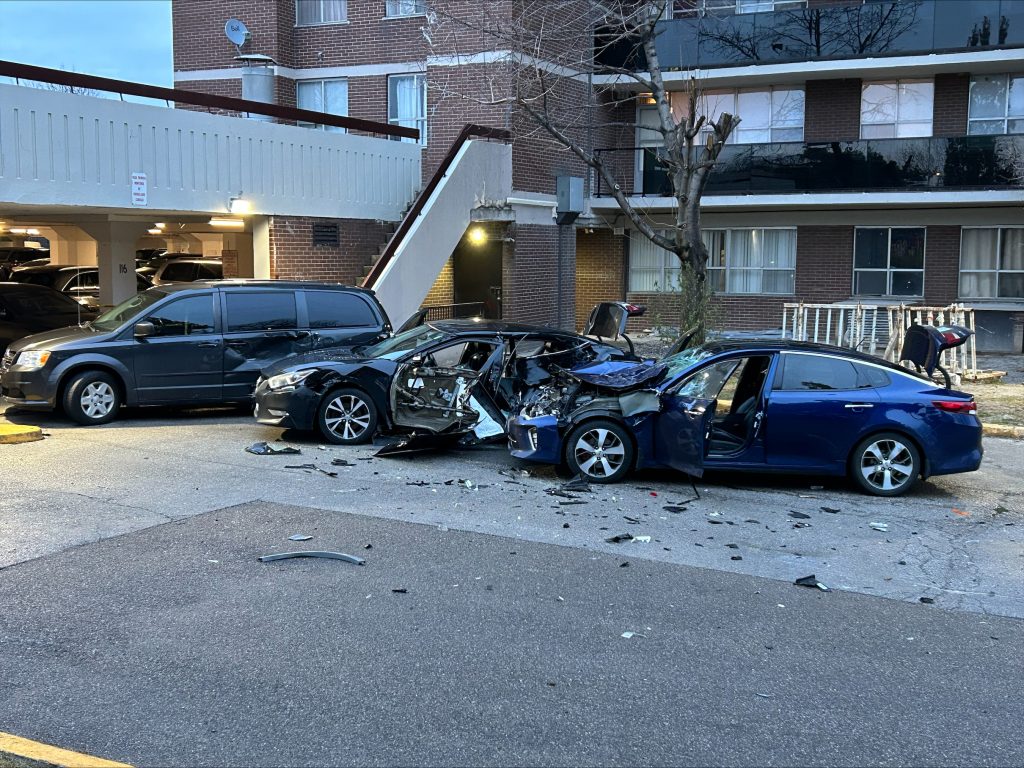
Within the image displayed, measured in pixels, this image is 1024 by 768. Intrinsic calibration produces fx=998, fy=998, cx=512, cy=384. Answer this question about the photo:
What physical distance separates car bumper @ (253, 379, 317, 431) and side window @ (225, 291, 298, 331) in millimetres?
2175

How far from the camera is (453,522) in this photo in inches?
325

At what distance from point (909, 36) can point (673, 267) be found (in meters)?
7.70

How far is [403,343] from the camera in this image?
11836 mm

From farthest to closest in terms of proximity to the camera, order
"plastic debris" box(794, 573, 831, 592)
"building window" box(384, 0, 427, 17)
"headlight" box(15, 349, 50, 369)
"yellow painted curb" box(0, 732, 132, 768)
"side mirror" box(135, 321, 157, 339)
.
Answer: "building window" box(384, 0, 427, 17)
"side mirror" box(135, 321, 157, 339)
"headlight" box(15, 349, 50, 369)
"plastic debris" box(794, 573, 831, 592)
"yellow painted curb" box(0, 732, 132, 768)

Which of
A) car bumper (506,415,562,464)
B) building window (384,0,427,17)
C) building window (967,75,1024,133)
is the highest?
building window (384,0,427,17)

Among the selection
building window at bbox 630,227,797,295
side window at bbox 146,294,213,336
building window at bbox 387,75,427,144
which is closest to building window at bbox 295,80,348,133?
building window at bbox 387,75,427,144

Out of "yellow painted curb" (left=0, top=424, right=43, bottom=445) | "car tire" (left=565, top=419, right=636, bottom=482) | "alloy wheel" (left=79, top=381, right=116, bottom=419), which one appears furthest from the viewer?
"alloy wheel" (left=79, top=381, right=116, bottom=419)

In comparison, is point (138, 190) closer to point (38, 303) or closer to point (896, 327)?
point (38, 303)

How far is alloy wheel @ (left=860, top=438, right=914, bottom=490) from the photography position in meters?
9.52

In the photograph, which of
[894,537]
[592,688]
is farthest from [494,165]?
[592,688]

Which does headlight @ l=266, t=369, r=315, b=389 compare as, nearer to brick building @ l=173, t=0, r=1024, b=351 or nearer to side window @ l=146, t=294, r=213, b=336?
side window @ l=146, t=294, r=213, b=336

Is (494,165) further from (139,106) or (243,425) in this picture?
(243,425)

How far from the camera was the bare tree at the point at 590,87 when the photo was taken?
1592 centimetres

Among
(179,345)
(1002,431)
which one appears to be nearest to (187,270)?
(179,345)
